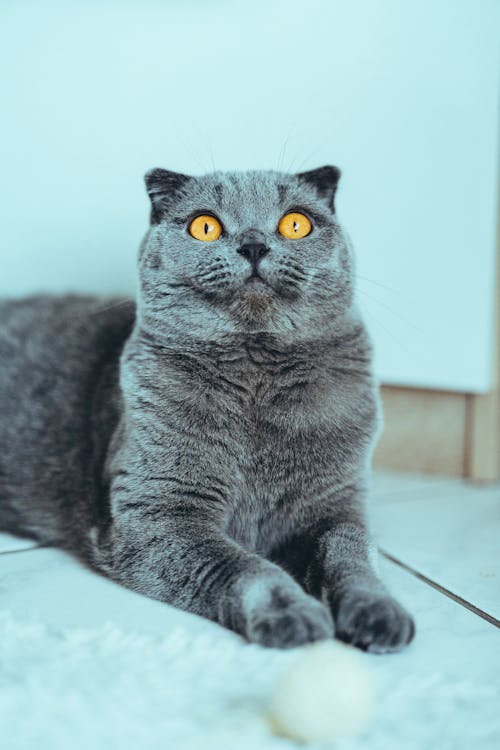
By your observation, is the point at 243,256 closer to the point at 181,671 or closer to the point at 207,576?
the point at 207,576

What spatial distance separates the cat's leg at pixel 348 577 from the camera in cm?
89

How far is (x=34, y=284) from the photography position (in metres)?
1.77


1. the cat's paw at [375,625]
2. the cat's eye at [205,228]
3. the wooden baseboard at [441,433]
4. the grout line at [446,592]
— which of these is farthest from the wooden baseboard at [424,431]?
the cat's paw at [375,625]

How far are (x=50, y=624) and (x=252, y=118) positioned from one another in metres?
1.11

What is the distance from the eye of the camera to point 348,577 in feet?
3.21

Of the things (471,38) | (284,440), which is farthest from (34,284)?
(471,38)

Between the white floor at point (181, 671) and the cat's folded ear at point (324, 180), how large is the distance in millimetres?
628

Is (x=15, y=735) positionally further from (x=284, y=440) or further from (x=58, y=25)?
(x=58, y=25)

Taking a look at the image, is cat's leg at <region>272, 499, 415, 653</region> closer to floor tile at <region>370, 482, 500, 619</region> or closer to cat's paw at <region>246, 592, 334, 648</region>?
cat's paw at <region>246, 592, 334, 648</region>

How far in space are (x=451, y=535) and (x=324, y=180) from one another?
70cm

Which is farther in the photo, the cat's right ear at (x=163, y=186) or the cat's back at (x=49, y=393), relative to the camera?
the cat's back at (x=49, y=393)

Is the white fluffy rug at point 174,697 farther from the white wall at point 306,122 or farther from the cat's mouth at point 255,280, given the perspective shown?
the white wall at point 306,122

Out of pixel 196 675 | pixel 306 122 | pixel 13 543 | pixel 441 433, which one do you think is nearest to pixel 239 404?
pixel 196 675

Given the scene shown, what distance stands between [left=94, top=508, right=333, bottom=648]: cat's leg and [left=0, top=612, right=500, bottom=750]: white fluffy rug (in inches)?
1.4
